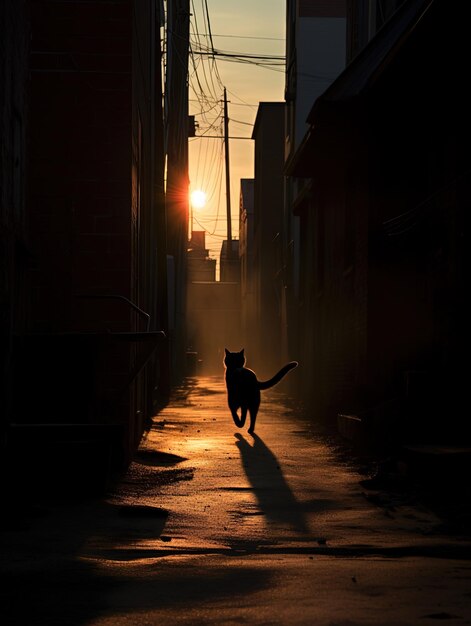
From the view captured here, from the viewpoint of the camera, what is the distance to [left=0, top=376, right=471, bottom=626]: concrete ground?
4.44m

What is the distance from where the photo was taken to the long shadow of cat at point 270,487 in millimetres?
7426

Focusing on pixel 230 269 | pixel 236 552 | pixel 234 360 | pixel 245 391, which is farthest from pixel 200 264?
pixel 236 552

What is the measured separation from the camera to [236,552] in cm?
601

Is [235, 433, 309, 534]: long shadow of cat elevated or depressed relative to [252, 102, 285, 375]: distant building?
depressed

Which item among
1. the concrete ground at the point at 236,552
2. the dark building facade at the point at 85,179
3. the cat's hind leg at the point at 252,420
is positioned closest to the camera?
the concrete ground at the point at 236,552

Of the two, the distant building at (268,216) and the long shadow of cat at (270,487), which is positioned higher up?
the distant building at (268,216)

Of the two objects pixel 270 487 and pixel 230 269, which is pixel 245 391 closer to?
pixel 270 487

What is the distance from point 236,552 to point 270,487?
3.05 metres

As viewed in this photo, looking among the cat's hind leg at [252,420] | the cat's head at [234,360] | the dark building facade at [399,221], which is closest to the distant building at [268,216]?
the dark building facade at [399,221]

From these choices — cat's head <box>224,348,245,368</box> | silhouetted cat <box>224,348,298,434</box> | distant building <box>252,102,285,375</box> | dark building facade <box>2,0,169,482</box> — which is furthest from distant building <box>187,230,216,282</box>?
dark building facade <box>2,0,169,482</box>

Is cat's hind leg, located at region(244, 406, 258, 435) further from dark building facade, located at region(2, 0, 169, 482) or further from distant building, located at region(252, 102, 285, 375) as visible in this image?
distant building, located at region(252, 102, 285, 375)

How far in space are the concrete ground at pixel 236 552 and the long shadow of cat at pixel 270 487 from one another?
2 centimetres

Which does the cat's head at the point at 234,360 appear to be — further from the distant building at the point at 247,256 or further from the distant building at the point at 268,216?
the distant building at the point at 247,256

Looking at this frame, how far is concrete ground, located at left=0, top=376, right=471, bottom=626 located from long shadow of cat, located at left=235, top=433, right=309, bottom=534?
0.02m
